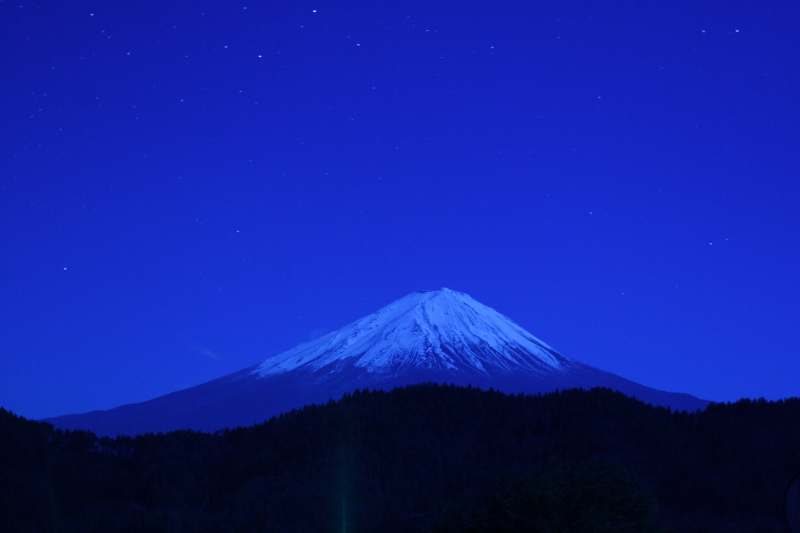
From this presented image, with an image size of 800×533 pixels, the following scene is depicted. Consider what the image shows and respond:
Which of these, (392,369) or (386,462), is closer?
(386,462)

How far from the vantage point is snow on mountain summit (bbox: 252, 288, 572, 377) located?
74.6 m

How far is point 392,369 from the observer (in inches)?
2869

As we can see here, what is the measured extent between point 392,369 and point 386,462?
46.6m

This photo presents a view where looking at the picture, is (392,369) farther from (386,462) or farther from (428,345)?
(386,462)

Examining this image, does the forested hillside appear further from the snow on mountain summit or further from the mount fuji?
the snow on mountain summit

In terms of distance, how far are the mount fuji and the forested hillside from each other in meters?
35.3

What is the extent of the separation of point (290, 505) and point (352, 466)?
12.4 feet

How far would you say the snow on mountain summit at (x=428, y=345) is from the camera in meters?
74.6

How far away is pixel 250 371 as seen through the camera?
8519cm

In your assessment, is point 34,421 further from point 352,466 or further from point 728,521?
point 728,521

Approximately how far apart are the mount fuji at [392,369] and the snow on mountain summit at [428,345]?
12 cm

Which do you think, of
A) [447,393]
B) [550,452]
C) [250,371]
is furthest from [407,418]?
[250,371]

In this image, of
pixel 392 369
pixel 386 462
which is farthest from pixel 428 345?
pixel 386 462

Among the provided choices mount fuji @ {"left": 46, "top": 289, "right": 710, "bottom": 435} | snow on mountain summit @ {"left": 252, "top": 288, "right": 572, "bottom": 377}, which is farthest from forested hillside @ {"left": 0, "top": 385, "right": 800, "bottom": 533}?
snow on mountain summit @ {"left": 252, "top": 288, "right": 572, "bottom": 377}
